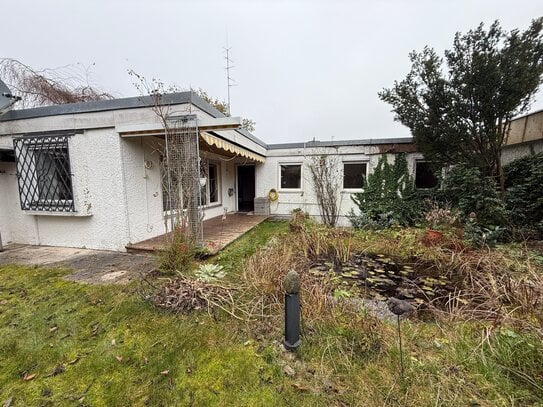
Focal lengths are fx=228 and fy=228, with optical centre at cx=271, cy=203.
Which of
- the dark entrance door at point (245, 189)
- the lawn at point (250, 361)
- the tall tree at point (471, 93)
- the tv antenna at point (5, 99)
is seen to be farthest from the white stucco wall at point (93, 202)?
the tall tree at point (471, 93)

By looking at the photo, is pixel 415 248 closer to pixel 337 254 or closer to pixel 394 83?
pixel 337 254

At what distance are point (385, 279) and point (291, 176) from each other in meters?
8.99

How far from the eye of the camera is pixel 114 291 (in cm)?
432

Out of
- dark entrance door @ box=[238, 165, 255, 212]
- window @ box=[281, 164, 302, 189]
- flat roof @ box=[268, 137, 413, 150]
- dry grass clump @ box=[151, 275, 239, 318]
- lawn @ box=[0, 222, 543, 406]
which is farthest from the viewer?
dark entrance door @ box=[238, 165, 255, 212]

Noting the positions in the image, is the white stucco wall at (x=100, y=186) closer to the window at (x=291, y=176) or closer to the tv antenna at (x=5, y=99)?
the tv antenna at (x=5, y=99)

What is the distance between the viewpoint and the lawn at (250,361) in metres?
2.21

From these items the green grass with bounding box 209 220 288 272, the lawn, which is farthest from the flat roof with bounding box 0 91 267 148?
the lawn

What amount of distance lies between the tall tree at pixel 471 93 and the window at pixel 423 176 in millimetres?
2394

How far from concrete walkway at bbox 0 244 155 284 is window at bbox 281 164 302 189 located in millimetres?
8658

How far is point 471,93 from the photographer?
24.1 feet

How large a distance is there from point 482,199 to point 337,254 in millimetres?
5000

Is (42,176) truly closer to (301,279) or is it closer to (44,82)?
(44,82)

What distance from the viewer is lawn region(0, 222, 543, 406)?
7.24ft

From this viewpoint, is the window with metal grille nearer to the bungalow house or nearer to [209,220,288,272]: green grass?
the bungalow house
